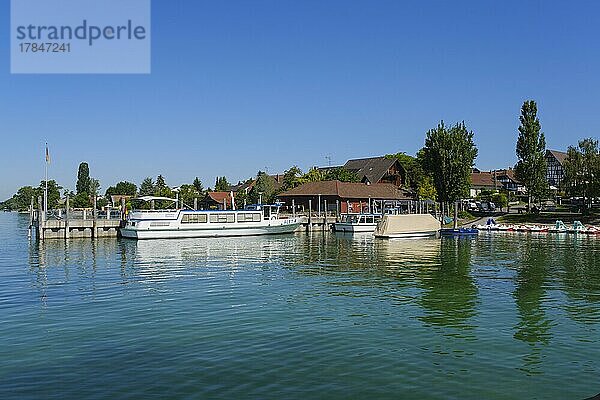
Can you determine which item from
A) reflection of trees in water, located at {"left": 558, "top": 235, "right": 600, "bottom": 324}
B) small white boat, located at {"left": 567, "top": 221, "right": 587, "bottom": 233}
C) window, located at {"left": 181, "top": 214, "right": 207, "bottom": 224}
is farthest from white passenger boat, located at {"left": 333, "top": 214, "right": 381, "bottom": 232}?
reflection of trees in water, located at {"left": 558, "top": 235, "right": 600, "bottom": 324}

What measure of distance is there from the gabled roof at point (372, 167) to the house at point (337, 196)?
1110 centimetres

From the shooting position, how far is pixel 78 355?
14.9m

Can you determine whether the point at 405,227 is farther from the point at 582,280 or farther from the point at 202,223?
the point at 582,280

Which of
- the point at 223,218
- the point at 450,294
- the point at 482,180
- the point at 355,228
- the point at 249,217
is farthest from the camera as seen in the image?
the point at 482,180

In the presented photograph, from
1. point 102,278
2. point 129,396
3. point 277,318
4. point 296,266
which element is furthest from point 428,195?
point 129,396

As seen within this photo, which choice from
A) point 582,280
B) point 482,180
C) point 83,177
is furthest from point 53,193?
point 582,280

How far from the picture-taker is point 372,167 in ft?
375

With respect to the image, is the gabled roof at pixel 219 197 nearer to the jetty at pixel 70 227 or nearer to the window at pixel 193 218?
the window at pixel 193 218

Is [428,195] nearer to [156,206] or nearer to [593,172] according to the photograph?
[593,172]

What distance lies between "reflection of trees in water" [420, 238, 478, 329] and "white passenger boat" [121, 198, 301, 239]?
1153 inches

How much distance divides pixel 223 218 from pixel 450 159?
3382 centimetres

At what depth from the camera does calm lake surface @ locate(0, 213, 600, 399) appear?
504 inches

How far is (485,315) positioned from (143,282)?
15.9 m

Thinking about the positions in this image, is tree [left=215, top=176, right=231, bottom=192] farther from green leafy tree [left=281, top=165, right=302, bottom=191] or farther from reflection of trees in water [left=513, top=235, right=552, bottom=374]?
reflection of trees in water [left=513, top=235, right=552, bottom=374]
